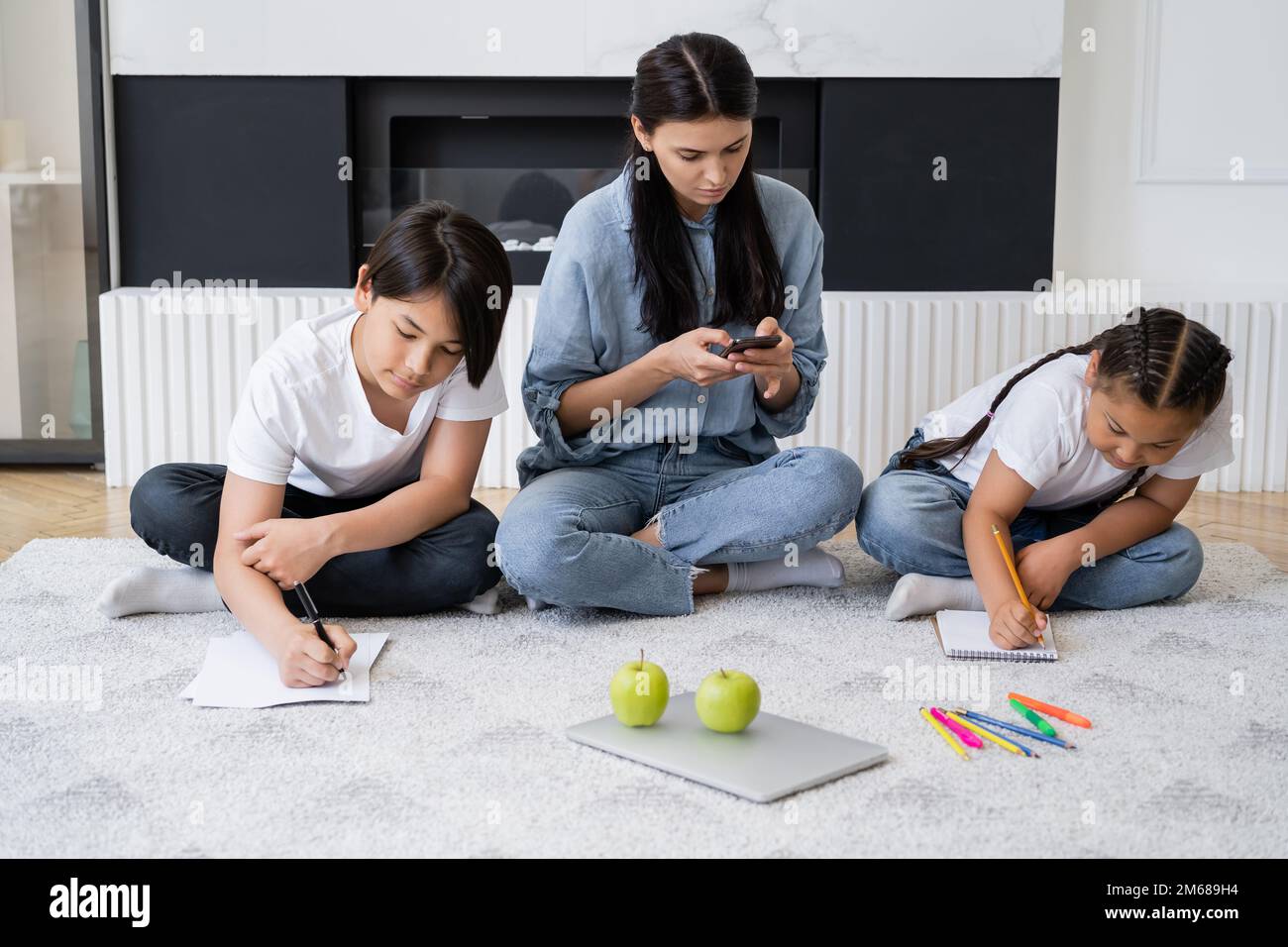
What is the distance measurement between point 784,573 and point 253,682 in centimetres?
85

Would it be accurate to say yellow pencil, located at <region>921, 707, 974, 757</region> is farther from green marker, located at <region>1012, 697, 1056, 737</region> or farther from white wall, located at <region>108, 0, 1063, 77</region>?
white wall, located at <region>108, 0, 1063, 77</region>

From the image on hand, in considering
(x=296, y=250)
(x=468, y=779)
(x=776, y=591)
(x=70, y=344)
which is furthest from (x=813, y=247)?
(x=70, y=344)

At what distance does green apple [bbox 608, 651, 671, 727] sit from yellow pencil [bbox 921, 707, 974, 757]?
0.31 m

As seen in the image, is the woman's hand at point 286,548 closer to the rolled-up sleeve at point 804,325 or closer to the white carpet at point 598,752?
the white carpet at point 598,752

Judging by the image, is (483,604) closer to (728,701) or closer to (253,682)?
(253,682)

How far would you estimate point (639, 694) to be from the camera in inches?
58.8

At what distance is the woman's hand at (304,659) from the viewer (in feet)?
5.41

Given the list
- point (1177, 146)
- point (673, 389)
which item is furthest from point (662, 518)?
point (1177, 146)

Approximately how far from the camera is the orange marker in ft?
5.22

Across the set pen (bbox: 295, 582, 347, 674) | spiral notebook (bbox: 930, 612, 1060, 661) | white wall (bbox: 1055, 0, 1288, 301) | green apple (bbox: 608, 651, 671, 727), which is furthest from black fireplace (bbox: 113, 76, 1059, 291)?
green apple (bbox: 608, 651, 671, 727)
